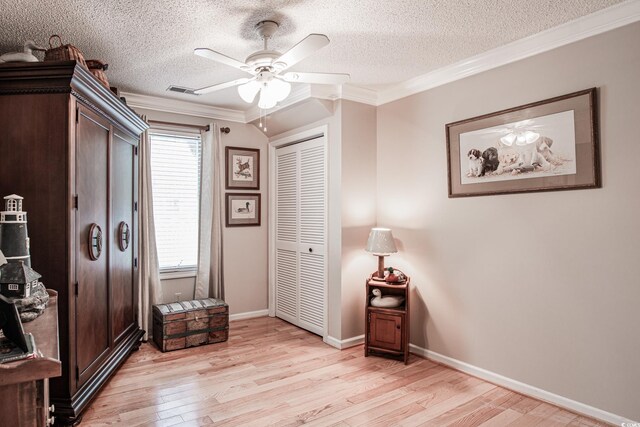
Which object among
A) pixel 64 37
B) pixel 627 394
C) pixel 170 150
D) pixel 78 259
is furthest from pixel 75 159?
pixel 627 394

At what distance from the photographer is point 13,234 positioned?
6.44 ft

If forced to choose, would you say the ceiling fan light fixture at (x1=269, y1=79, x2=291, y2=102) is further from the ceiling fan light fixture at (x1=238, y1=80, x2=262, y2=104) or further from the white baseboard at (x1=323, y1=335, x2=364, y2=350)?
the white baseboard at (x1=323, y1=335, x2=364, y2=350)

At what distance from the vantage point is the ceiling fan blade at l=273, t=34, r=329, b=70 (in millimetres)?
1993

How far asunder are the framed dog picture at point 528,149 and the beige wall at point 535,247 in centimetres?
7

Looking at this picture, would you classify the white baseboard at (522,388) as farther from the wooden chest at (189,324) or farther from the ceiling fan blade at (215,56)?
the ceiling fan blade at (215,56)

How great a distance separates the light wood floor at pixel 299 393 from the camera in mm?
2498

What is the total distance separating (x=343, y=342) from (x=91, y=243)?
95.3 inches

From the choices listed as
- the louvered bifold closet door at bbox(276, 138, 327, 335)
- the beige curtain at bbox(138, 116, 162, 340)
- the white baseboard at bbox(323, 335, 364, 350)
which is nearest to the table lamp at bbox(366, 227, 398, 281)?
the louvered bifold closet door at bbox(276, 138, 327, 335)

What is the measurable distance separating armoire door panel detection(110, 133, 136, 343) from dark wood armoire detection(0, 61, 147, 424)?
30 centimetres

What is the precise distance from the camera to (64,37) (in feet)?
8.74

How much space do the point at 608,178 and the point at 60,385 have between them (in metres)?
3.67

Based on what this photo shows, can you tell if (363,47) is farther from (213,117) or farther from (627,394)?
(627,394)

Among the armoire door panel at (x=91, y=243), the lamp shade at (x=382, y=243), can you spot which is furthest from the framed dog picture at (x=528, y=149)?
the armoire door panel at (x=91, y=243)

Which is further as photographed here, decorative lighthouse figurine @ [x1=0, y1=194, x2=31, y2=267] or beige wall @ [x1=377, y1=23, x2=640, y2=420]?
beige wall @ [x1=377, y1=23, x2=640, y2=420]
